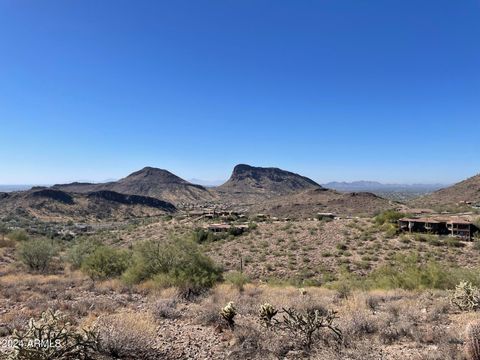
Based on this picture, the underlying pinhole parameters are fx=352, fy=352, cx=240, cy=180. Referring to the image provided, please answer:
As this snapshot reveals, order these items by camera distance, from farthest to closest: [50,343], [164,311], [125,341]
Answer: [164,311] → [125,341] → [50,343]

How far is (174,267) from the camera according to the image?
17141 mm

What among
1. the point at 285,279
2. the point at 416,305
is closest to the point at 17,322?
the point at 416,305

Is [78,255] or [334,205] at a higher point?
[334,205]

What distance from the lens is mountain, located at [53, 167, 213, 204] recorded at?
168875mm

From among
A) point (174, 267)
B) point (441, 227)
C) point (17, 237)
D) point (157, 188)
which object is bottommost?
point (17, 237)

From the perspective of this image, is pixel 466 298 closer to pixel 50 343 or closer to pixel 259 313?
pixel 259 313

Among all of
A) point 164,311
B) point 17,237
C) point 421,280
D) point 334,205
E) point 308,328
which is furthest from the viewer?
point 334,205

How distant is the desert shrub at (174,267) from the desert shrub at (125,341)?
7.30 metres

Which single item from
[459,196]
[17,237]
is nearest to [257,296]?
[17,237]

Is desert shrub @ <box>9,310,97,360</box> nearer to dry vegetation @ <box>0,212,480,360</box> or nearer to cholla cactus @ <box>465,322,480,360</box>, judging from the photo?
dry vegetation @ <box>0,212,480,360</box>

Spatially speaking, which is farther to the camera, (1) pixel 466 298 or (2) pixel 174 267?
(2) pixel 174 267

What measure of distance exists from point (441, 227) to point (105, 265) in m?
31.1

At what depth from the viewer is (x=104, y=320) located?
880 centimetres

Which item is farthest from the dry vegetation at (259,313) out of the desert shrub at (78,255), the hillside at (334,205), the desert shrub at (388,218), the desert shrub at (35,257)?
the hillside at (334,205)
